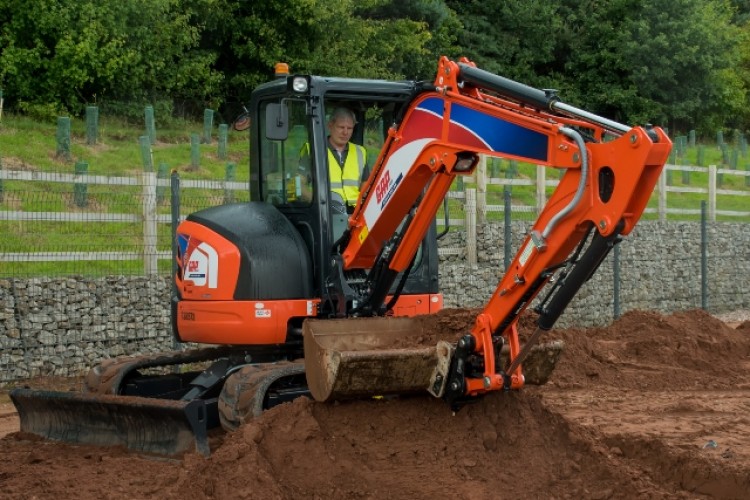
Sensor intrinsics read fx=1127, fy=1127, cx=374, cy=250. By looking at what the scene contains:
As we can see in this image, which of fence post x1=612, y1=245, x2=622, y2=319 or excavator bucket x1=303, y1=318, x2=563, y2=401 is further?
fence post x1=612, y1=245, x2=622, y2=319

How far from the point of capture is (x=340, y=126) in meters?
8.22

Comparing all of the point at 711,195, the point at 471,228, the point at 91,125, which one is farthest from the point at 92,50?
the point at 711,195

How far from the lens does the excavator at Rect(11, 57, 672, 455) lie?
6449 millimetres

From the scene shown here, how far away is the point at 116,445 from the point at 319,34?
24379mm

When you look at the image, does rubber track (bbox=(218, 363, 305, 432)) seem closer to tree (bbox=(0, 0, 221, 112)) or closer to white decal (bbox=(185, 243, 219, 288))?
white decal (bbox=(185, 243, 219, 288))

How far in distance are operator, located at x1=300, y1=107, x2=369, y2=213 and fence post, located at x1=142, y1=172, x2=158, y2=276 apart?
14.9 feet

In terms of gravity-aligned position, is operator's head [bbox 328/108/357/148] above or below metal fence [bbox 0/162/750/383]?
above

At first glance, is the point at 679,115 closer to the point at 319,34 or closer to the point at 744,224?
the point at 319,34

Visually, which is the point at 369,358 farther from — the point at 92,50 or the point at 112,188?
the point at 92,50

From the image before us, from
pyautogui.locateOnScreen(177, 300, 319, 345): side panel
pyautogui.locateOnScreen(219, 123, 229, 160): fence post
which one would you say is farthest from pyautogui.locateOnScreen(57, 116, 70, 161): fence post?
pyautogui.locateOnScreen(177, 300, 319, 345): side panel

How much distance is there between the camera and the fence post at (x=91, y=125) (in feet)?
75.3

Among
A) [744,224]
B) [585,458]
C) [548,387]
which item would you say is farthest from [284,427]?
[744,224]

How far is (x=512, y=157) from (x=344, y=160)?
6.18 feet

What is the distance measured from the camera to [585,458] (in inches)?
283
